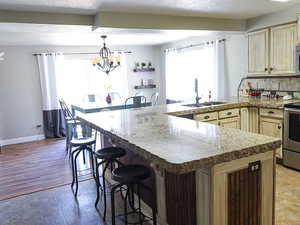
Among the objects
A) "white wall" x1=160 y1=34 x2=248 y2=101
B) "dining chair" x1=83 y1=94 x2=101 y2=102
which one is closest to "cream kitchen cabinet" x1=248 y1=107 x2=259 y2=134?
"white wall" x1=160 y1=34 x2=248 y2=101

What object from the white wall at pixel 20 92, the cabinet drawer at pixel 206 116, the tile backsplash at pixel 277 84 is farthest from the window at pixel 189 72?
the white wall at pixel 20 92

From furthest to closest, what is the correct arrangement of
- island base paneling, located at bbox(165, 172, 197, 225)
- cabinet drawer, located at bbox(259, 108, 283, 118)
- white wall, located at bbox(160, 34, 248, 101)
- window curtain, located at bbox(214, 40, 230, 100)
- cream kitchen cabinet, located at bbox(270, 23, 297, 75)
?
1. window curtain, located at bbox(214, 40, 230, 100)
2. white wall, located at bbox(160, 34, 248, 101)
3. cream kitchen cabinet, located at bbox(270, 23, 297, 75)
4. cabinet drawer, located at bbox(259, 108, 283, 118)
5. island base paneling, located at bbox(165, 172, 197, 225)

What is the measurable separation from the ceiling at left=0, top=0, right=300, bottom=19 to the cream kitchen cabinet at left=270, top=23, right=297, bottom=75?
0.33m

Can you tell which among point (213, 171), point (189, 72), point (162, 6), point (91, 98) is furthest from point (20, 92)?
point (213, 171)

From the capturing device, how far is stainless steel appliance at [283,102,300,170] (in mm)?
3629

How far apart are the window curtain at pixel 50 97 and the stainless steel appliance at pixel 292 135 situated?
5134mm

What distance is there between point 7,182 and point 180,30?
347 centimetres

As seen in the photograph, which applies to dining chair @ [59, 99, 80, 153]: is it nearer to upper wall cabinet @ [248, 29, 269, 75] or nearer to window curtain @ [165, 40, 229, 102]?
window curtain @ [165, 40, 229, 102]

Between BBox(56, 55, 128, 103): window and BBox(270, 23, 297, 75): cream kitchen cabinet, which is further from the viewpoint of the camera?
BBox(56, 55, 128, 103): window

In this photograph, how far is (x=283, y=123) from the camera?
3.84 m

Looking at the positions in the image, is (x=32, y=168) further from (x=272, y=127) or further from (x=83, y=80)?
(x=272, y=127)

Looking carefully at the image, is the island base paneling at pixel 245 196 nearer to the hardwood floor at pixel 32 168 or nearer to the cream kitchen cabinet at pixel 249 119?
the cream kitchen cabinet at pixel 249 119

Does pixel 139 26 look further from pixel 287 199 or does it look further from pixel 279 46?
Result: pixel 287 199

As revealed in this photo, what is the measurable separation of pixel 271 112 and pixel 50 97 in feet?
16.6
